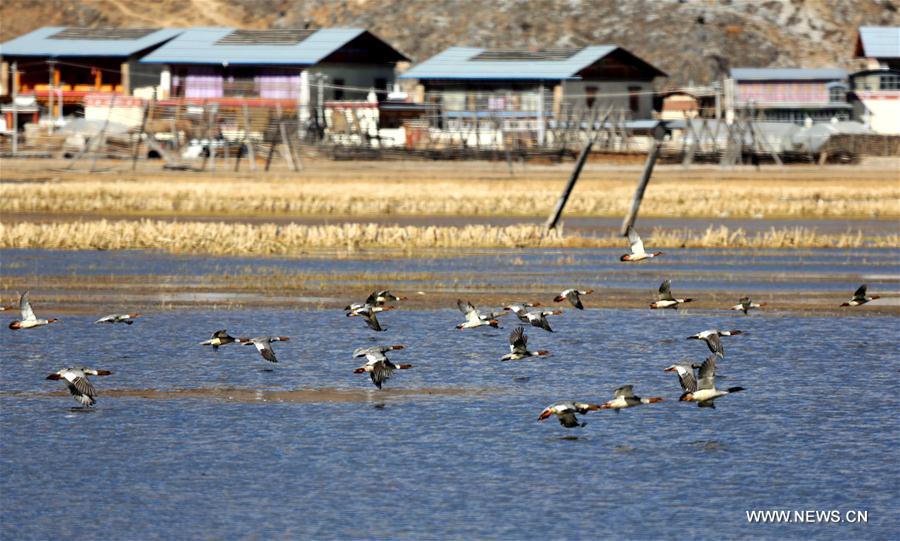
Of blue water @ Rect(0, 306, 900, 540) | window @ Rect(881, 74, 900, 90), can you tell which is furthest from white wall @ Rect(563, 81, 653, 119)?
blue water @ Rect(0, 306, 900, 540)

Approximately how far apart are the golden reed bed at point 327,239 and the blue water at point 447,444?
12.1 meters

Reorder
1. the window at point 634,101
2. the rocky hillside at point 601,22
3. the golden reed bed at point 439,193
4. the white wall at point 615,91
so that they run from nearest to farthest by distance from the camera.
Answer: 1. the golden reed bed at point 439,193
2. the white wall at point 615,91
3. the window at point 634,101
4. the rocky hillside at point 601,22

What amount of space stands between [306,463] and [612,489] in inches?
120

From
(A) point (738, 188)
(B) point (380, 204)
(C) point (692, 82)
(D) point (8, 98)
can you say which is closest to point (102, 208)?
(B) point (380, 204)

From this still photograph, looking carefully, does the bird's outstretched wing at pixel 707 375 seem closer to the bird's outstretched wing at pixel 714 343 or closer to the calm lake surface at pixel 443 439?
the calm lake surface at pixel 443 439

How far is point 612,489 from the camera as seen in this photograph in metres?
14.5

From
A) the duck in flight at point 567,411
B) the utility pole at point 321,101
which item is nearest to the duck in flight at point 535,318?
the duck in flight at point 567,411

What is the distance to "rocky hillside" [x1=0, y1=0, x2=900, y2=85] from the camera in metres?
121

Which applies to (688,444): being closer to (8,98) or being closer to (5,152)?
(5,152)

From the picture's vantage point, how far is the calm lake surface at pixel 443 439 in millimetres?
13539

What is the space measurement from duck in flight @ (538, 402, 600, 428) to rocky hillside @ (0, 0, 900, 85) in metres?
101

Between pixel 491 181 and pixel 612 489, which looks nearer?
pixel 612 489

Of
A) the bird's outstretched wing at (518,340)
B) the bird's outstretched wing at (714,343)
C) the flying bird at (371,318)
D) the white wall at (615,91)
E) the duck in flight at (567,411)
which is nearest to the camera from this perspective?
the duck in flight at (567,411)

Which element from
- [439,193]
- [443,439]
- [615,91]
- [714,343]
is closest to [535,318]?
[714,343]
